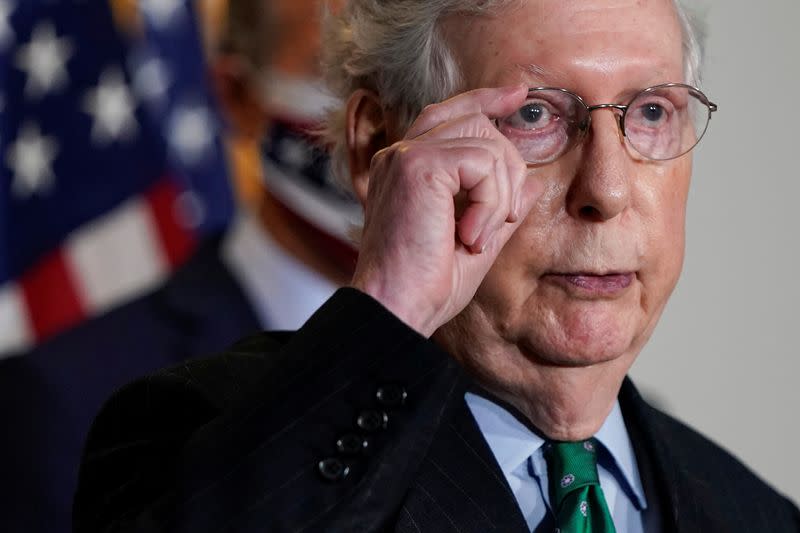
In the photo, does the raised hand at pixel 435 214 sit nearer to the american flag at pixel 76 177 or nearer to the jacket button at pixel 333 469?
the jacket button at pixel 333 469

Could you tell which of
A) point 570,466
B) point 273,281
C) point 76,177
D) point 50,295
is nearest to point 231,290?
point 273,281

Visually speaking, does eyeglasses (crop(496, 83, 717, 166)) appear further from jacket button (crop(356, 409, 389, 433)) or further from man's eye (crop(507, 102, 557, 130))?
jacket button (crop(356, 409, 389, 433))

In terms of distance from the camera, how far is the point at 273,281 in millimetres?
3975

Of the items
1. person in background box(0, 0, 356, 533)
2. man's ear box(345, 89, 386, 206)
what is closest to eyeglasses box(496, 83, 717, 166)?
man's ear box(345, 89, 386, 206)

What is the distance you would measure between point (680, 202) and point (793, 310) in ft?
9.08

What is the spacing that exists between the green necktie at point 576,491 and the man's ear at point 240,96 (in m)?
2.25

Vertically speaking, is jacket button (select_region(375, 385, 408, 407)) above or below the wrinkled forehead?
below

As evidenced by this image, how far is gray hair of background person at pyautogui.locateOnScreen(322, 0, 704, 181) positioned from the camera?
6.22ft

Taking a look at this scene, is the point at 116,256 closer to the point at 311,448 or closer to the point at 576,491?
the point at 576,491

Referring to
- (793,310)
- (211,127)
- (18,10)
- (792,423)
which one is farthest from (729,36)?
(18,10)

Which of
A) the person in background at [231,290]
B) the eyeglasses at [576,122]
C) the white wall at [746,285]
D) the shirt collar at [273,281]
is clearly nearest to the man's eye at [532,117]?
the eyeglasses at [576,122]

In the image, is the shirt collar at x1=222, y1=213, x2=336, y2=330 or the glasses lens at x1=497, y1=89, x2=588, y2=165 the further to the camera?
the shirt collar at x1=222, y1=213, x2=336, y2=330

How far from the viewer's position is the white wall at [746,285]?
4387 millimetres

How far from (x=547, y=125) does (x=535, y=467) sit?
468mm
